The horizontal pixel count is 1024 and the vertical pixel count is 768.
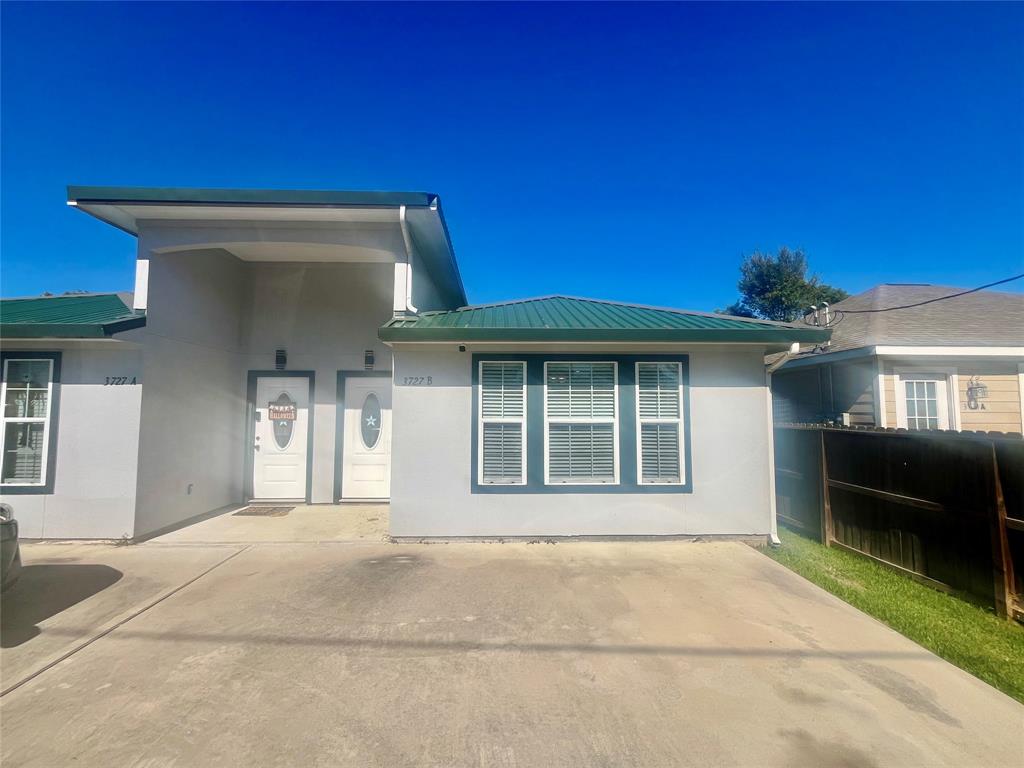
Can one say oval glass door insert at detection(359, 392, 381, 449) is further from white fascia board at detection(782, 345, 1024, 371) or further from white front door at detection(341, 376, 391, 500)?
white fascia board at detection(782, 345, 1024, 371)

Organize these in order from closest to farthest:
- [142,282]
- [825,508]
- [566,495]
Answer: [566,495]
[142,282]
[825,508]

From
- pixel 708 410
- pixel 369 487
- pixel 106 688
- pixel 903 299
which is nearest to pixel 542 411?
pixel 708 410

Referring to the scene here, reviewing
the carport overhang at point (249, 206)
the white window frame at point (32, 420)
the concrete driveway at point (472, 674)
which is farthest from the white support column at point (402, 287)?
the white window frame at point (32, 420)

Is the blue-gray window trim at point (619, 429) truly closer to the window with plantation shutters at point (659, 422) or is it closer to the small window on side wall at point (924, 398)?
the window with plantation shutters at point (659, 422)

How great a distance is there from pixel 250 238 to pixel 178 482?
11.3ft

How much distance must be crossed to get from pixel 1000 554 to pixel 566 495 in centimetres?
381

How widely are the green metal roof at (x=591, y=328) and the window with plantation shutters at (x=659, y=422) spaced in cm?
54

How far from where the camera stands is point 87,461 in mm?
5336

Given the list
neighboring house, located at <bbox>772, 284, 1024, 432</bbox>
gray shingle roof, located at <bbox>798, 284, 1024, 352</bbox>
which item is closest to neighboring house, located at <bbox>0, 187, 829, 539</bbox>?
neighboring house, located at <bbox>772, 284, 1024, 432</bbox>

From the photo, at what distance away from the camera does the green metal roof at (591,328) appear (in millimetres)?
5176

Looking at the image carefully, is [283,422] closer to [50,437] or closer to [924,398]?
[50,437]

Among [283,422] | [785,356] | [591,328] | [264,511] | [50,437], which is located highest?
[591,328]

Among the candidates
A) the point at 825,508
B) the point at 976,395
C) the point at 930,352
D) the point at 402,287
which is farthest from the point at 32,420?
the point at 976,395

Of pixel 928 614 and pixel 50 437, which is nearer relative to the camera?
pixel 928 614
